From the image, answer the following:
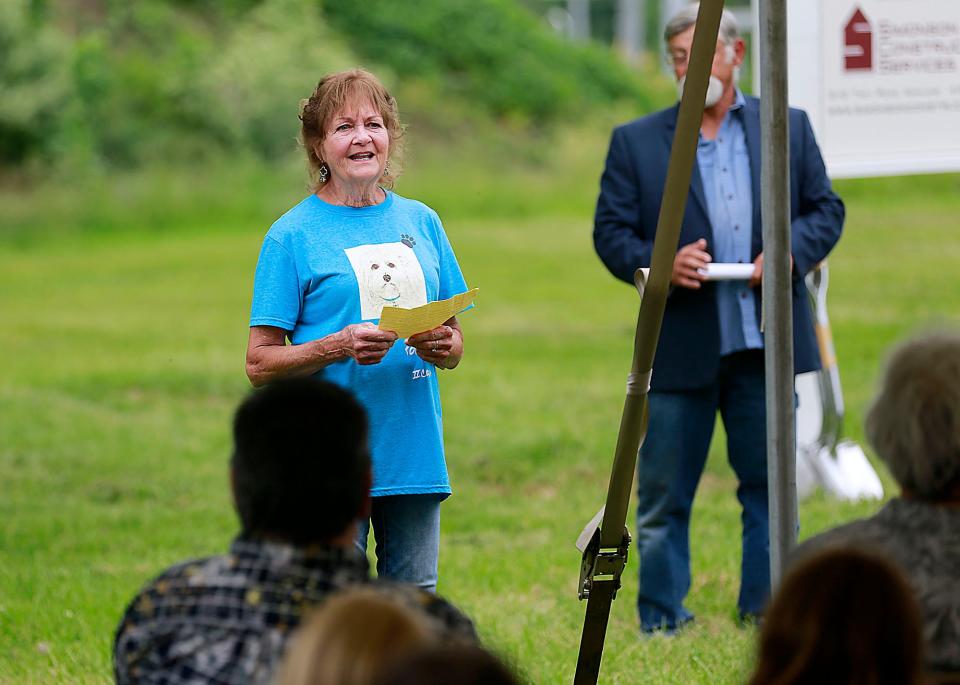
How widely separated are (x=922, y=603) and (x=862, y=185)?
79.2ft

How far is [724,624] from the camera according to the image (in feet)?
18.6

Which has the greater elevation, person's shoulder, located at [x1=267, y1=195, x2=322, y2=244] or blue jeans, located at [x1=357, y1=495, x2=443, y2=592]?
person's shoulder, located at [x1=267, y1=195, x2=322, y2=244]

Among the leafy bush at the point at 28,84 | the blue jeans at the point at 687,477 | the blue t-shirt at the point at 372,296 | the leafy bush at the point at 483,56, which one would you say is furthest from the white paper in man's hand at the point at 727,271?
the leafy bush at the point at 483,56

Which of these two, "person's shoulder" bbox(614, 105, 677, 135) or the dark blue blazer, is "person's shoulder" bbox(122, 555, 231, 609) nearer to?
the dark blue blazer

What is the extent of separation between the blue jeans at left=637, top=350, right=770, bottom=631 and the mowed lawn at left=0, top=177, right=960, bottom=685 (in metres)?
0.17

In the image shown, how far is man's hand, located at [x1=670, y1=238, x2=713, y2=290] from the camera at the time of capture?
513 cm

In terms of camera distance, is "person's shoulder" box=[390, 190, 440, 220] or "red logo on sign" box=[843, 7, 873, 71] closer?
"person's shoulder" box=[390, 190, 440, 220]

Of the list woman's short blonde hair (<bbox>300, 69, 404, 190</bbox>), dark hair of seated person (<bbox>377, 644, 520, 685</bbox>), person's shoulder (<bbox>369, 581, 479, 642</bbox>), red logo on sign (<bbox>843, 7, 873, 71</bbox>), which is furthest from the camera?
red logo on sign (<bbox>843, 7, 873, 71</bbox>)

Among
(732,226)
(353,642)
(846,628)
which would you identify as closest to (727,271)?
(732,226)

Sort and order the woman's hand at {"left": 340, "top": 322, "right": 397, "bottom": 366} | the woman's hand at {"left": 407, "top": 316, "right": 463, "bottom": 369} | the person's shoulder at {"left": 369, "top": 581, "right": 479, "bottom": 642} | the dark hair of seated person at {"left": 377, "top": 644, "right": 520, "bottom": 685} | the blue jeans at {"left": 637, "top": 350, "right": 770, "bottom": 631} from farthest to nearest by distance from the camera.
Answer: the blue jeans at {"left": 637, "top": 350, "right": 770, "bottom": 631} → the woman's hand at {"left": 407, "top": 316, "right": 463, "bottom": 369} → the woman's hand at {"left": 340, "top": 322, "right": 397, "bottom": 366} → the person's shoulder at {"left": 369, "top": 581, "right": 479, "bottom": 642} → the dark hair of seated person at {"left": 377, "top": 644, "right": 520, "bottom": 685}

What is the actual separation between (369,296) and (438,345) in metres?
0.22

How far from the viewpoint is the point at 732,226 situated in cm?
534

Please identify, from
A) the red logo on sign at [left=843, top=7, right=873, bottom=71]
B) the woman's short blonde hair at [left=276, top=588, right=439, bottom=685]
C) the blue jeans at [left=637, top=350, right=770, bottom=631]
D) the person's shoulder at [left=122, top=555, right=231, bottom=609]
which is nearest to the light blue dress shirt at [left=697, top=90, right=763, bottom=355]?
the blue jeans at [left=637, top=350, right=770, bottom=631]

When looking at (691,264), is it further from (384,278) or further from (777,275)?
(777,275)
